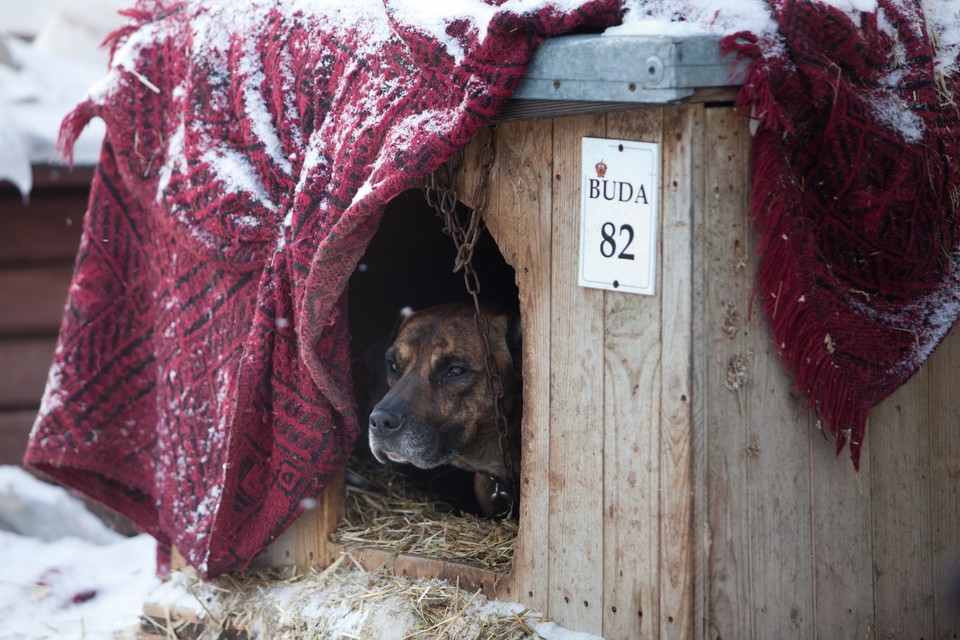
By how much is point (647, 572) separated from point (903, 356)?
96 cm

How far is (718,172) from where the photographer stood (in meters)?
2.89

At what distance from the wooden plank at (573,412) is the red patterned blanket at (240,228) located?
35 centimetres

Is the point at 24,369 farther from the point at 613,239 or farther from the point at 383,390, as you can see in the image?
the point at 613,239

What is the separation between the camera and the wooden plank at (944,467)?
3562mm

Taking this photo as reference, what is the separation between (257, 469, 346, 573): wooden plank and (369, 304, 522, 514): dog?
227 mm

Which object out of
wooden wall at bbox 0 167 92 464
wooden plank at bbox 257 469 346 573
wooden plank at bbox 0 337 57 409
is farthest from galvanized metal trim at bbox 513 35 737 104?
wooden plank at bbox 0 337 57 409

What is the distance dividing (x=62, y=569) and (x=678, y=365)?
12.0ft

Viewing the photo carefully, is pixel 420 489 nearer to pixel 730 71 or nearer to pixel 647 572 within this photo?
pixel 647 572

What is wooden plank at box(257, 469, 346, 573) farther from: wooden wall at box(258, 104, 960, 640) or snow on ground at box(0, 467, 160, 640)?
snow on ground at box(0, 467, 160, 640)

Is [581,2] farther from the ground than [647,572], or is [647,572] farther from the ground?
[581,2]

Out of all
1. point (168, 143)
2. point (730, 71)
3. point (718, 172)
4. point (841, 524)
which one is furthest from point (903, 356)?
point (168, 143)

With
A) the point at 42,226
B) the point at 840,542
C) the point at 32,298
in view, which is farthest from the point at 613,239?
the point at 32,298

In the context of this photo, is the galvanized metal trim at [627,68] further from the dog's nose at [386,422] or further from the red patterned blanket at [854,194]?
the dog's nose at [386,422]

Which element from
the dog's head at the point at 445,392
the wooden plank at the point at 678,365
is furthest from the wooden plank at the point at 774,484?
the dog's head at the point at 445,392
